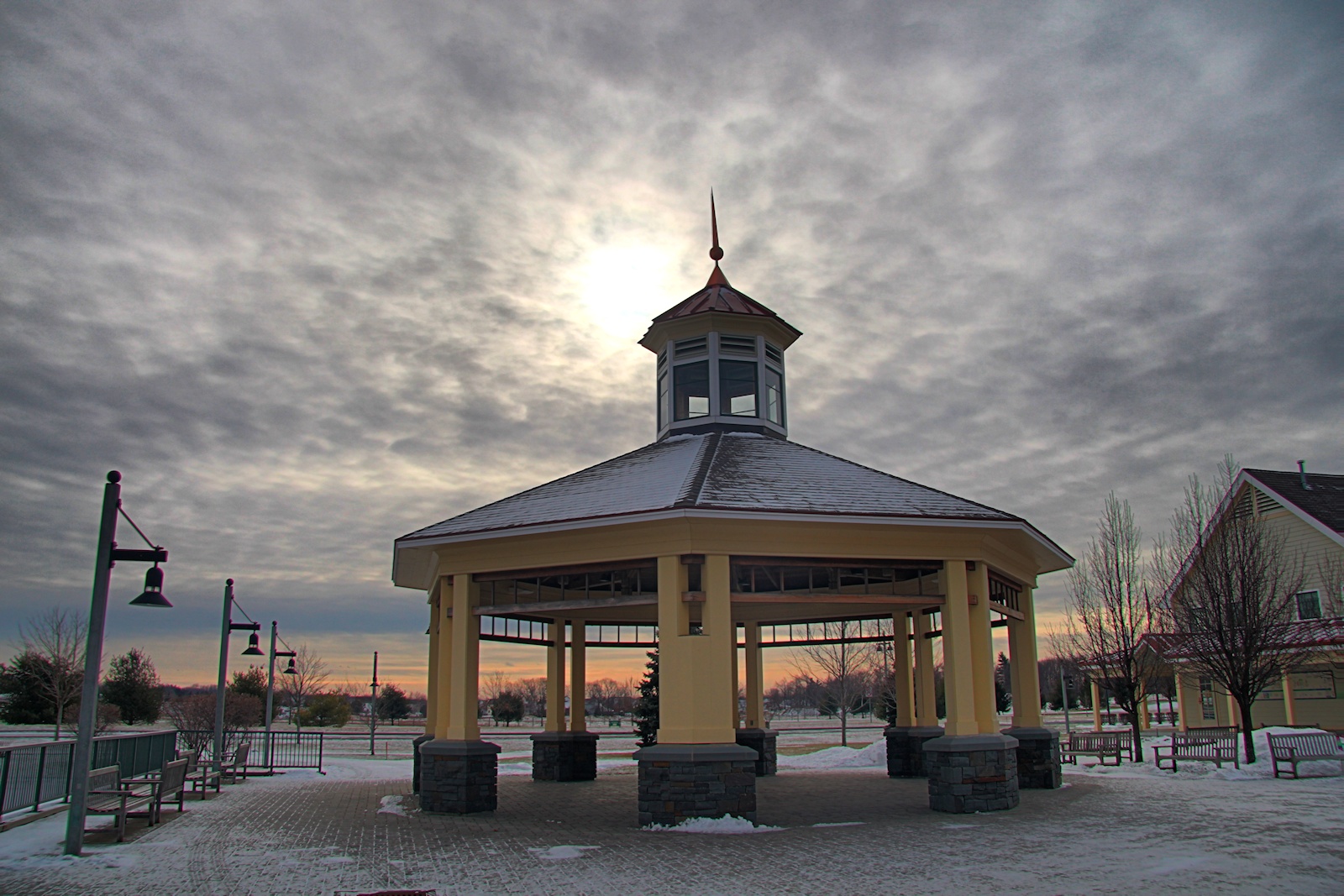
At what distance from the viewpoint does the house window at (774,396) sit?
19938 millimetres

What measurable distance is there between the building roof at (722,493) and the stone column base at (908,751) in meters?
5.45

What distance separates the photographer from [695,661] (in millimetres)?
13812

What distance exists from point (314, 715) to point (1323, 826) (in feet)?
187

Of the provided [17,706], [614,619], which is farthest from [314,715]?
[614,619]

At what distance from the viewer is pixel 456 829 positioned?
13.5 m

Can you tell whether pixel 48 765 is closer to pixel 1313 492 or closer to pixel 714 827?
pixel 714 827

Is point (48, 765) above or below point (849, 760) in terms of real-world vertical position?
above

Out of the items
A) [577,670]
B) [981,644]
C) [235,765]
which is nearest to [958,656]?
[981,644]

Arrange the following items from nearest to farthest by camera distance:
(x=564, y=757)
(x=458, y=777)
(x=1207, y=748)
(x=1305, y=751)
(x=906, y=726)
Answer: (x=458, y=777) < (x=1305, y=751) < (x=564, y=757) < (x=906, y=726) < (x=1207, y=748)

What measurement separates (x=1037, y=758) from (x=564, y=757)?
1033 centimetres

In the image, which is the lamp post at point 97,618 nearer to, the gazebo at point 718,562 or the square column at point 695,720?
the gazebo at point 718,562

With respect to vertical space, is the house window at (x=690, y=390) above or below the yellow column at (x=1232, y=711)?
above

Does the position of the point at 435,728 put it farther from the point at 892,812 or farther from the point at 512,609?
the point at 892,812

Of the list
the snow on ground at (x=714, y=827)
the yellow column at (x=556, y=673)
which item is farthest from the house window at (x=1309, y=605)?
the snow on ground at (x=714, y=827)
